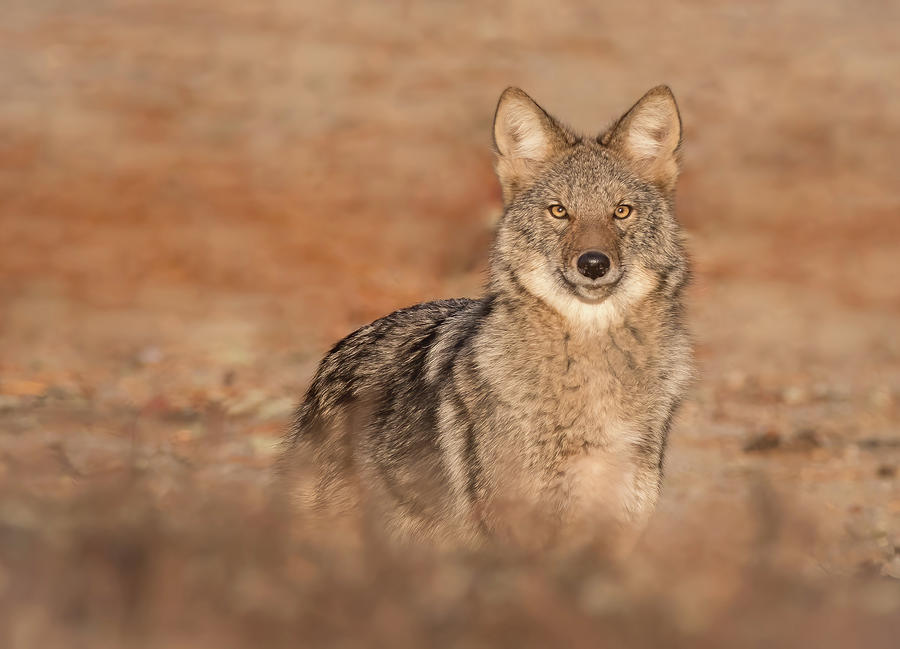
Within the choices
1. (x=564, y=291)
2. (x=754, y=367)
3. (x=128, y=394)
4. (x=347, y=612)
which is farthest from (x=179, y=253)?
(x=347, y=612)

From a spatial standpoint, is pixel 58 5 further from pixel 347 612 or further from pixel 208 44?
pixel 347 612

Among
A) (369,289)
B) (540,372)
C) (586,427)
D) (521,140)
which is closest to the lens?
(586,427)

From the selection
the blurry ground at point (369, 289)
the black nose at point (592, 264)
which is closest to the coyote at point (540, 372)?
the black nose at point (592, 264)

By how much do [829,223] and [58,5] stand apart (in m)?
15.9

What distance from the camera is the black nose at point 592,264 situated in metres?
5.83

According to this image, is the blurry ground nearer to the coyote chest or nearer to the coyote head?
the coyote chest

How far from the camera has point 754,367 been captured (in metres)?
13.9

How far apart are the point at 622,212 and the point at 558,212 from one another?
30cm

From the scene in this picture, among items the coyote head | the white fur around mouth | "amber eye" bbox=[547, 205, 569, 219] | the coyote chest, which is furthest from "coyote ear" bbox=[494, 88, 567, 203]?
the coyote chest

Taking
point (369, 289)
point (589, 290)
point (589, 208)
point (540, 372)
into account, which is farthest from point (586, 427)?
point (369, 289)

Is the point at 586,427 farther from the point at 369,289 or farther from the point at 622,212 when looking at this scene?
the point at 369,289

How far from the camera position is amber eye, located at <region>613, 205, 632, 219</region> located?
20.2ft

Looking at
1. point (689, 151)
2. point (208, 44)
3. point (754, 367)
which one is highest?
point (208, 44)

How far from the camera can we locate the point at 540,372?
5.78 m
